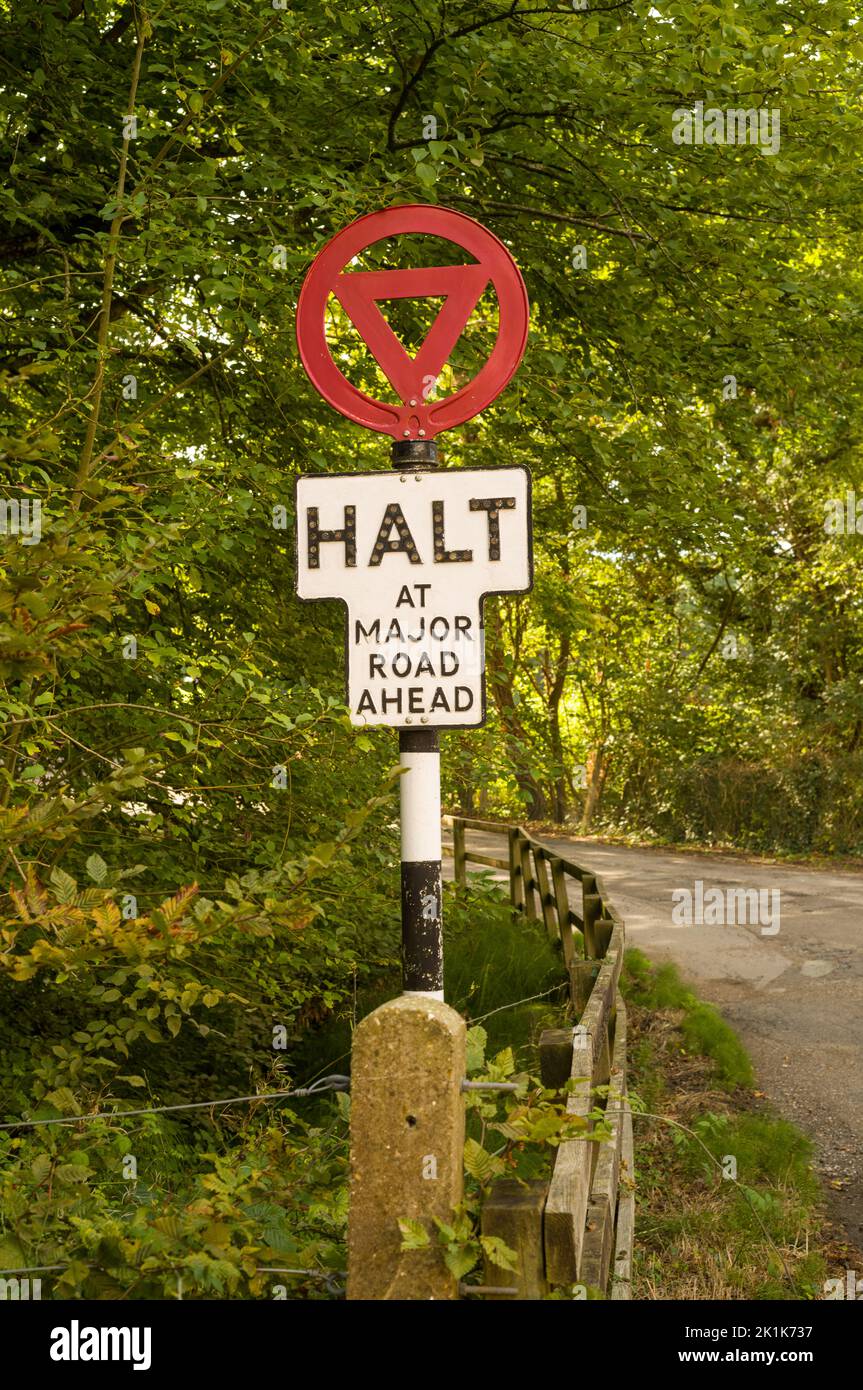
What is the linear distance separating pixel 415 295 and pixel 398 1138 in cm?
194

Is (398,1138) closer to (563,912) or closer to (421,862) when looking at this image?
(421,862)

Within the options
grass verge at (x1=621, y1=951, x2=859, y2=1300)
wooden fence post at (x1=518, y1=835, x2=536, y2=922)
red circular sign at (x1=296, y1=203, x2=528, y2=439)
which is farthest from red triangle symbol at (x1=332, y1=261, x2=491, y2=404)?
wooden fence post at (x1=518, y1=835, x2=536, y2=922)

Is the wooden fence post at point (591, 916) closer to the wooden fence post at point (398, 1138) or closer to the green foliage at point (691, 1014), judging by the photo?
the green foliage at point (691, 1014)

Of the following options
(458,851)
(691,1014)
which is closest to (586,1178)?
(691,1014)

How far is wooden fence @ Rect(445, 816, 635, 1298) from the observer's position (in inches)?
97.0

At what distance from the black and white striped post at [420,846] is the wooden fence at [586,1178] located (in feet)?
1.48

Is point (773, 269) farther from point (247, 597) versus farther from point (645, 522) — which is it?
point (247, 597)

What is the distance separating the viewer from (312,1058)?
785cm

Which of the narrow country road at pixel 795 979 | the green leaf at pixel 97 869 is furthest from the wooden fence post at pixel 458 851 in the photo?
the green leaf at pixel 97 869

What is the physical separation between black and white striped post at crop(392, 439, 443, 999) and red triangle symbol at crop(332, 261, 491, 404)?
0.20 m

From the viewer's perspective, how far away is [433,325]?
3.02 metres

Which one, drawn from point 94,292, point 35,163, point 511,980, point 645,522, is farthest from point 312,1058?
point 35,163

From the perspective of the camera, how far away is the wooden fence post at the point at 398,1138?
2.52 meters

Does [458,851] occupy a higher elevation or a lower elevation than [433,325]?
lower
